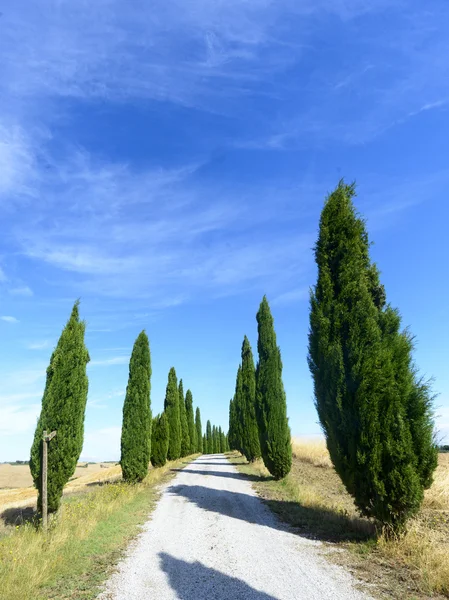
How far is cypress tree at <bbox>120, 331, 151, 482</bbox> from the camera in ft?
60.6

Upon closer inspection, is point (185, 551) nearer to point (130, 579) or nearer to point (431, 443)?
point (130, 579)

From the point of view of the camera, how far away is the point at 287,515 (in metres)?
10.3

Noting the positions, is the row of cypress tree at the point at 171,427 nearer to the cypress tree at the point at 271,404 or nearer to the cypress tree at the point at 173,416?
the cypress tree at the point at 173,416

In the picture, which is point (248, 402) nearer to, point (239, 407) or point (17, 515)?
point (239, 407)

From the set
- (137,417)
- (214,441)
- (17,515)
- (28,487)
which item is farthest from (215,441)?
(17,515)

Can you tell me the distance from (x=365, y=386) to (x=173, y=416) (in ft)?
92.4

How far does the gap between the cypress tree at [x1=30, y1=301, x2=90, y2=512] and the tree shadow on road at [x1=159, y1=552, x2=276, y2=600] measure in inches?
216

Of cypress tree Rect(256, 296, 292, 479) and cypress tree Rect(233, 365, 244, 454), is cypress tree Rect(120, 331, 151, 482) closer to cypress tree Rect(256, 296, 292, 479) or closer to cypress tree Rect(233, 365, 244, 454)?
cypress tree Rect(256, 296, 292, 479)

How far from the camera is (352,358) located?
28.2 ft

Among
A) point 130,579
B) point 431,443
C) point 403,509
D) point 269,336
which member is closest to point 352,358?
point 431,443

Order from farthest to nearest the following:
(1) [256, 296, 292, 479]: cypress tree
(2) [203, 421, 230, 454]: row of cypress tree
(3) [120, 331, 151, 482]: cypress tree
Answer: (2) [203, 421, 230, 454]: row of cypress tree → (3) [120, 331, 151, 482]: cypress tree → (1) [256, 296, 292, 479]: cypress tree

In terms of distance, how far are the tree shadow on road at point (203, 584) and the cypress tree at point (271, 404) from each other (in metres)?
12.5

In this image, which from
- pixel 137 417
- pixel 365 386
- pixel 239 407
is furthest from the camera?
pixel 239 407

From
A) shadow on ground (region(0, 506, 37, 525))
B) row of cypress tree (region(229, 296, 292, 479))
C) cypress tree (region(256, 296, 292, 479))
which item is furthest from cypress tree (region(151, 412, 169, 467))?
shadow on ground (region(0, 506, 37, 525))
